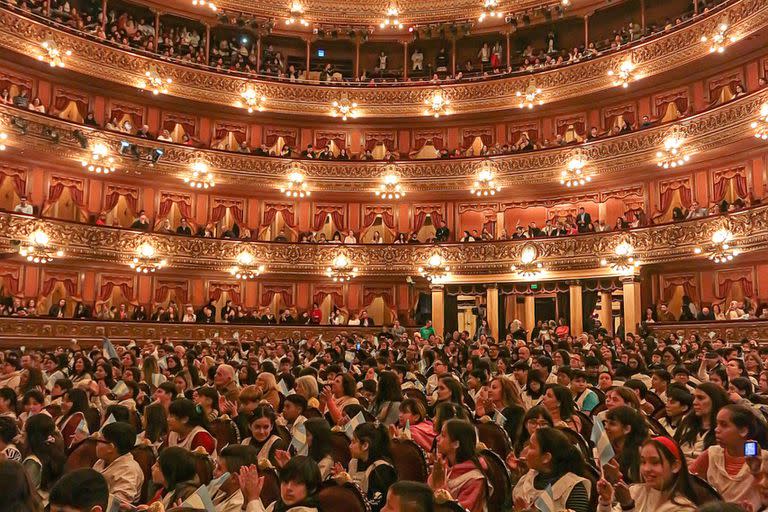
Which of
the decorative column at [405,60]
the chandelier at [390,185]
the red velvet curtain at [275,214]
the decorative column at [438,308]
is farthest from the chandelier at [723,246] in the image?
the red velvet curtain at [275,214]

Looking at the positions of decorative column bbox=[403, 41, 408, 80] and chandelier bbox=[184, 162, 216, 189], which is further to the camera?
decorative column bbox=[403, 41, 408, 80]

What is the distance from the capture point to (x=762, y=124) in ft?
62.6

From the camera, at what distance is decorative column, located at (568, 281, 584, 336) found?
24484mm

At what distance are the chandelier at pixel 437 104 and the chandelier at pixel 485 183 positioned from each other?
11.4 ft

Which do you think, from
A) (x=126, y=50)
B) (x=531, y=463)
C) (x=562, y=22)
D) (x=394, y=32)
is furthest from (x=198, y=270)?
(x=531, y=463)

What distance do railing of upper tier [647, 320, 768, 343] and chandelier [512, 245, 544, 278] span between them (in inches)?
182

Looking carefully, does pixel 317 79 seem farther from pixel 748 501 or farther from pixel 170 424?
pixel 748 501

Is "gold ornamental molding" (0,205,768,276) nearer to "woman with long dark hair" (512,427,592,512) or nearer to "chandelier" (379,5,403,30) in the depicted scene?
"chandelier" (379,5,403,30)

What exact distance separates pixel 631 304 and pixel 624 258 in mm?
1577

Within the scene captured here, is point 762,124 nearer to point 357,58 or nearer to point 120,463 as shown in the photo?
point 357,58

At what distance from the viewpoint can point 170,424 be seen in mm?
5918

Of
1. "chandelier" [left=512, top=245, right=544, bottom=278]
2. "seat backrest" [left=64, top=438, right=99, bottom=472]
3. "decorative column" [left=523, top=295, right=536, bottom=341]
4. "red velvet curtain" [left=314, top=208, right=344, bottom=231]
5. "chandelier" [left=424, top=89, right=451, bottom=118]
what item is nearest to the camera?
"seat backrest" [left=64, top=438, right=99, bottom=472]

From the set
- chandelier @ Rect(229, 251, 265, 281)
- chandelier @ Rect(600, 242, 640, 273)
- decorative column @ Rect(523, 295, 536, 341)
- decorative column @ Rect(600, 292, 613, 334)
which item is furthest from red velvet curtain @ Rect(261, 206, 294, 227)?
chandelier @ Rect(600, 242, 640, 273)

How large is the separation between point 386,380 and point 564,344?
8397 millimetres
